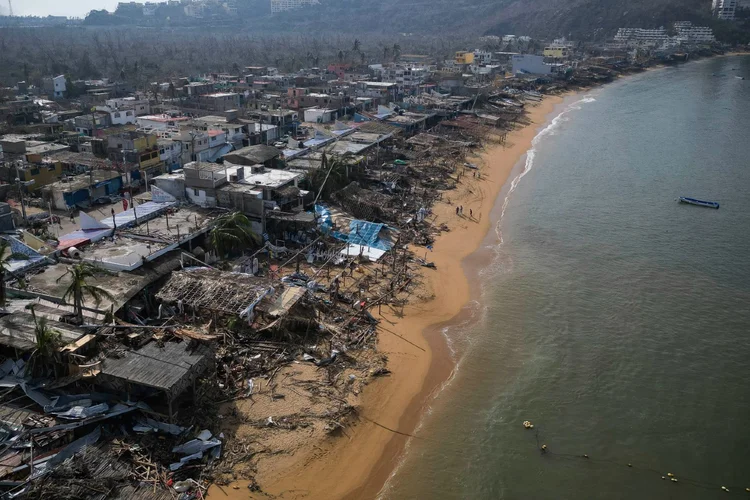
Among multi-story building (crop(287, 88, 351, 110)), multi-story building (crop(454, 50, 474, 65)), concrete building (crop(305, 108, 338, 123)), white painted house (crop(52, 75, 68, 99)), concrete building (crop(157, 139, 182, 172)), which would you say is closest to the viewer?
concrete building (crop(157, 139, 182, 172))

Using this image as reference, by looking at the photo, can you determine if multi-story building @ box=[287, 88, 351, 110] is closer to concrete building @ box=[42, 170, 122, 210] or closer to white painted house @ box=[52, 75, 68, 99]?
white painted house @ box=[52, 75, 68, 99]

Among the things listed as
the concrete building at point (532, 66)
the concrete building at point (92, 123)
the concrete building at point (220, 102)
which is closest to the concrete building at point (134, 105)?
the concrete building at point (220, 102)

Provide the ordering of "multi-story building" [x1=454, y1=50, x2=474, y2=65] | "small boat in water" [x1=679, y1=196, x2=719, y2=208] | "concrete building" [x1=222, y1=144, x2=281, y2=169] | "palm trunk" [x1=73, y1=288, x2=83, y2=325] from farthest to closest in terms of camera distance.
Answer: "multi-story building" [x1=454, y1=50, x2=474, y2=65]
"small boat in water" [x1=679, y1=196, x2=719, y2=208]
"concrete building" [x1=222, y1=144, x2=281, y2=169]
"palm trunk" [x1=73, y1=288, x2=83, y2=325]

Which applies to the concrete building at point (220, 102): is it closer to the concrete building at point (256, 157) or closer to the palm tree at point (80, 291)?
the concrete building at point (256, 157)

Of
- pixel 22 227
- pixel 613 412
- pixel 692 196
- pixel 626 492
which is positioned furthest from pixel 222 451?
pixel 692 196

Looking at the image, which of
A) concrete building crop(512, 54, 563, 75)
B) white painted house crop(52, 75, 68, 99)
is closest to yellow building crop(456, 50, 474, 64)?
concrete building crop(512, 54, 563, 75)

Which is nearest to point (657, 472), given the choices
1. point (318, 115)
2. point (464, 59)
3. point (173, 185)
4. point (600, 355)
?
point (600, 355)

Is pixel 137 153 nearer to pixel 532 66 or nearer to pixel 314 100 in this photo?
pixel 314 100
